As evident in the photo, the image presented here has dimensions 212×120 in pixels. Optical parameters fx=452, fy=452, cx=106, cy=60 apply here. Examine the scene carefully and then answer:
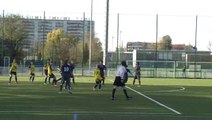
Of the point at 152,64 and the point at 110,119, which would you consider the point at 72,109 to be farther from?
the point at 152,64

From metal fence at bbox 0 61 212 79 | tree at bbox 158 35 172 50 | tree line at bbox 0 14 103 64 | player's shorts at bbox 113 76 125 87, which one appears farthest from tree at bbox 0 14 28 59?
player's shorts at bbox 113 76 125 87

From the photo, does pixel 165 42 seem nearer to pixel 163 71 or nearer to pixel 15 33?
pixel 15 33

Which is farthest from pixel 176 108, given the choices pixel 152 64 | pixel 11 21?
pixel 11 21

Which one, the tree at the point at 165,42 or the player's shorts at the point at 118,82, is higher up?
the tree at the point at 165,42

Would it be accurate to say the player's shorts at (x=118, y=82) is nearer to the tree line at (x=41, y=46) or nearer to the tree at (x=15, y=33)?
the tree line at (x=41, y=46)

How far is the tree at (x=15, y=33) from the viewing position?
275ft

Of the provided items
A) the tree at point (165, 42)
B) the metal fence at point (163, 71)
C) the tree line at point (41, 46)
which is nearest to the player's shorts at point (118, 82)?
the metal fence at point (163, 71)

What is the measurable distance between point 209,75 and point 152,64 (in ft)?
29.6

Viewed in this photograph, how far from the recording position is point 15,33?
3442 inches

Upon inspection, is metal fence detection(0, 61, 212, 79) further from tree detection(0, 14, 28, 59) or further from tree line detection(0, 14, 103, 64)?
tree detection(0, 14, 28, 59)

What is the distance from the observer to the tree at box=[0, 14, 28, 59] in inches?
3300

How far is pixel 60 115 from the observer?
1551 centimetres

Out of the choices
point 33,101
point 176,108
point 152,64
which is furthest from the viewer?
point 152,64

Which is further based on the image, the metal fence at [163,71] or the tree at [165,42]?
the tree at [165,42]
